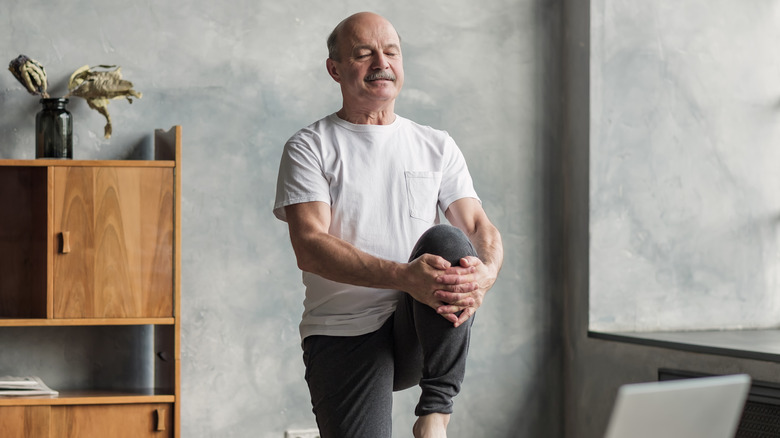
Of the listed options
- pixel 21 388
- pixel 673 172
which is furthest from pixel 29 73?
pixel 673 172

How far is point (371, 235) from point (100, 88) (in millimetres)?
1326

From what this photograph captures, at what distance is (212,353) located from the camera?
3.01m

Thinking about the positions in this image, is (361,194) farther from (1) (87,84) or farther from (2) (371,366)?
(1) (87,84)

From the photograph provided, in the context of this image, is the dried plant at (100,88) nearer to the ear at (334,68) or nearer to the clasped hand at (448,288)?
the ear at (334,68)

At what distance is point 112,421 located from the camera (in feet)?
8.46

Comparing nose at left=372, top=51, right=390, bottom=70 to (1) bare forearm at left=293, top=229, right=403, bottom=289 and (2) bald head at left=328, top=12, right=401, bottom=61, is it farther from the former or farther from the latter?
(1) bare forearm at left=293, top=229, right=403, bottom=289

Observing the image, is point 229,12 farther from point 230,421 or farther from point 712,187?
point 712,187

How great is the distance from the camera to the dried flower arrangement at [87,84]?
106 inches

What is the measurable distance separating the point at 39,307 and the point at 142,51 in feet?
3.18

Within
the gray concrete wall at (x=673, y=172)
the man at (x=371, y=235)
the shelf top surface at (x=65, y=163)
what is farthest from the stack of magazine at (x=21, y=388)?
the gray concrete wall at (x=673, y=172)

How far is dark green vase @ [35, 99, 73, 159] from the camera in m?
2.69

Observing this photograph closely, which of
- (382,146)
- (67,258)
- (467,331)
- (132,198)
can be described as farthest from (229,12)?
(467,331)

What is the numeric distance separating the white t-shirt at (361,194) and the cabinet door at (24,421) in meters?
1.06

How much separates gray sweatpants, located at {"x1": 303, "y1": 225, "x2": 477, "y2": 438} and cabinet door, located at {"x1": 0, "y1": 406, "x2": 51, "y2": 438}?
107cm
